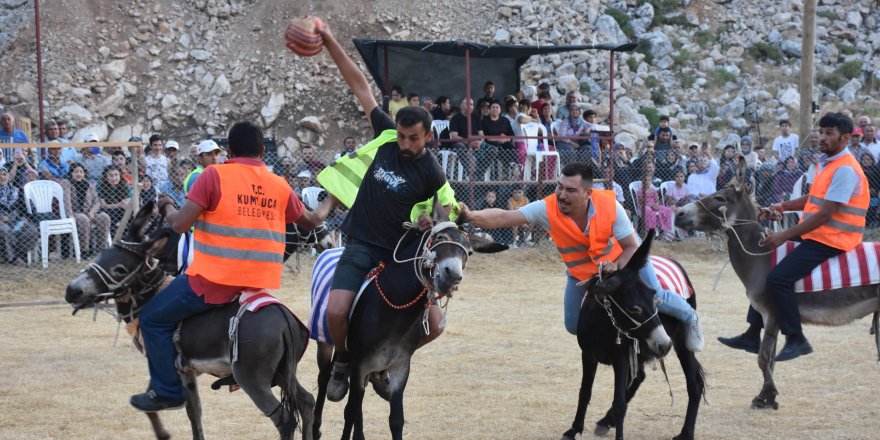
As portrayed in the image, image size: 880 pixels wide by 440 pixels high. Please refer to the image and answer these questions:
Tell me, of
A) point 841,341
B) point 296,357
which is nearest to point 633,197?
point 841,341

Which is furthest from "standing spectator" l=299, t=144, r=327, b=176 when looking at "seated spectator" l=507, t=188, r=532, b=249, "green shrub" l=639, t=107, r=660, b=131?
"green shrub" l=639, t=107, r=660, b=131

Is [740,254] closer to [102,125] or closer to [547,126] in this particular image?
[547,126]

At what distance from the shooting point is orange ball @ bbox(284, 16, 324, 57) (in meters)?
6.73

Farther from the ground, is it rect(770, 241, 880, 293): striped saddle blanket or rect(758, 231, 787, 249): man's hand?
rect(758, 231, 787, 249): man's hand

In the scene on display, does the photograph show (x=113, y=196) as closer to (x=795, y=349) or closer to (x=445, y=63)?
(x=445, y=63)

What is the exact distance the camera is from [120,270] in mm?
6316

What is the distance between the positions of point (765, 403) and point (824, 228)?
5.12 feet

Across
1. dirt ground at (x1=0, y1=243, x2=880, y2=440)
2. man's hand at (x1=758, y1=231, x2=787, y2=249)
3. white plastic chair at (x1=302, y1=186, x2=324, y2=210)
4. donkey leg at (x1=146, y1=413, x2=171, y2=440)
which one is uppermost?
man's hand at (x1=758, y1=231, x2=787, y2=249)

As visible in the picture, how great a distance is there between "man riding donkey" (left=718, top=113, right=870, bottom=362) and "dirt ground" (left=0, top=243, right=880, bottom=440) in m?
0.75

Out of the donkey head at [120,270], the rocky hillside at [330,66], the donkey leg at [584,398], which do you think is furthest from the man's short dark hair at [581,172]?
the rocky hillside at [330,66]

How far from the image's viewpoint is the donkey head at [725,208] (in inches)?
336

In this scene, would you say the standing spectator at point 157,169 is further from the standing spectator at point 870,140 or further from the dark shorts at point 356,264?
the standing spectator at point 870,140

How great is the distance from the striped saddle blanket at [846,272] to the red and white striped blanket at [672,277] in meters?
1.22

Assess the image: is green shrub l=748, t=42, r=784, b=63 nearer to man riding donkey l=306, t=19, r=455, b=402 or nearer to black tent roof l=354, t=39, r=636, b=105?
black tent roof l=354, t=39, r=636, b=105
